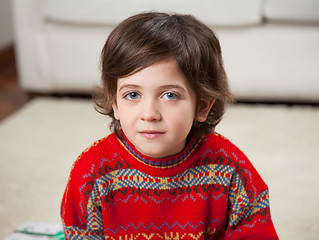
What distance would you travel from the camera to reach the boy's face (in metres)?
0.78

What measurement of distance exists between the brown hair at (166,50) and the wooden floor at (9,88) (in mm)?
1286

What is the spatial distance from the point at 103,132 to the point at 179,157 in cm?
91

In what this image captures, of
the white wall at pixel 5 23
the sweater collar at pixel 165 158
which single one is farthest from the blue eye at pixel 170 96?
the white wall at pixel 5 23

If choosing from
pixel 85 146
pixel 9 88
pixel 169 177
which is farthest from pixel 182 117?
pixel 9 88

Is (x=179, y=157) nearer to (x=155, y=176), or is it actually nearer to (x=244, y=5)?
(x=155, y=176)

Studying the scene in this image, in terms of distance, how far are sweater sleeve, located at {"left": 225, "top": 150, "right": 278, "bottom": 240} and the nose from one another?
0.21m

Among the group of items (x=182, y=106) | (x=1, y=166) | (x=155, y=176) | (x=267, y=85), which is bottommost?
(x=1, y=166)

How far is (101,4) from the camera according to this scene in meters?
1.89

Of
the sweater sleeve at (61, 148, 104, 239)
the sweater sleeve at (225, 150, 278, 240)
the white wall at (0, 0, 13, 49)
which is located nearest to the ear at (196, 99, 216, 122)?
the sweater sleeve at (225, 150, 278, 240)

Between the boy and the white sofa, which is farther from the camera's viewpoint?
the white sofa

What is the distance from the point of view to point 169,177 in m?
0.89

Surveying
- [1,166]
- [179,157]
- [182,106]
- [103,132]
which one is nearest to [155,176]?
[179,157]

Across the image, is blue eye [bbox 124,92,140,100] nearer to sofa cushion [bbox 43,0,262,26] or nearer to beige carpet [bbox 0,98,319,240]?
beige carpet [bbox 0,98,319,240]

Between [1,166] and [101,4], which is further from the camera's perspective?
[101,4]
